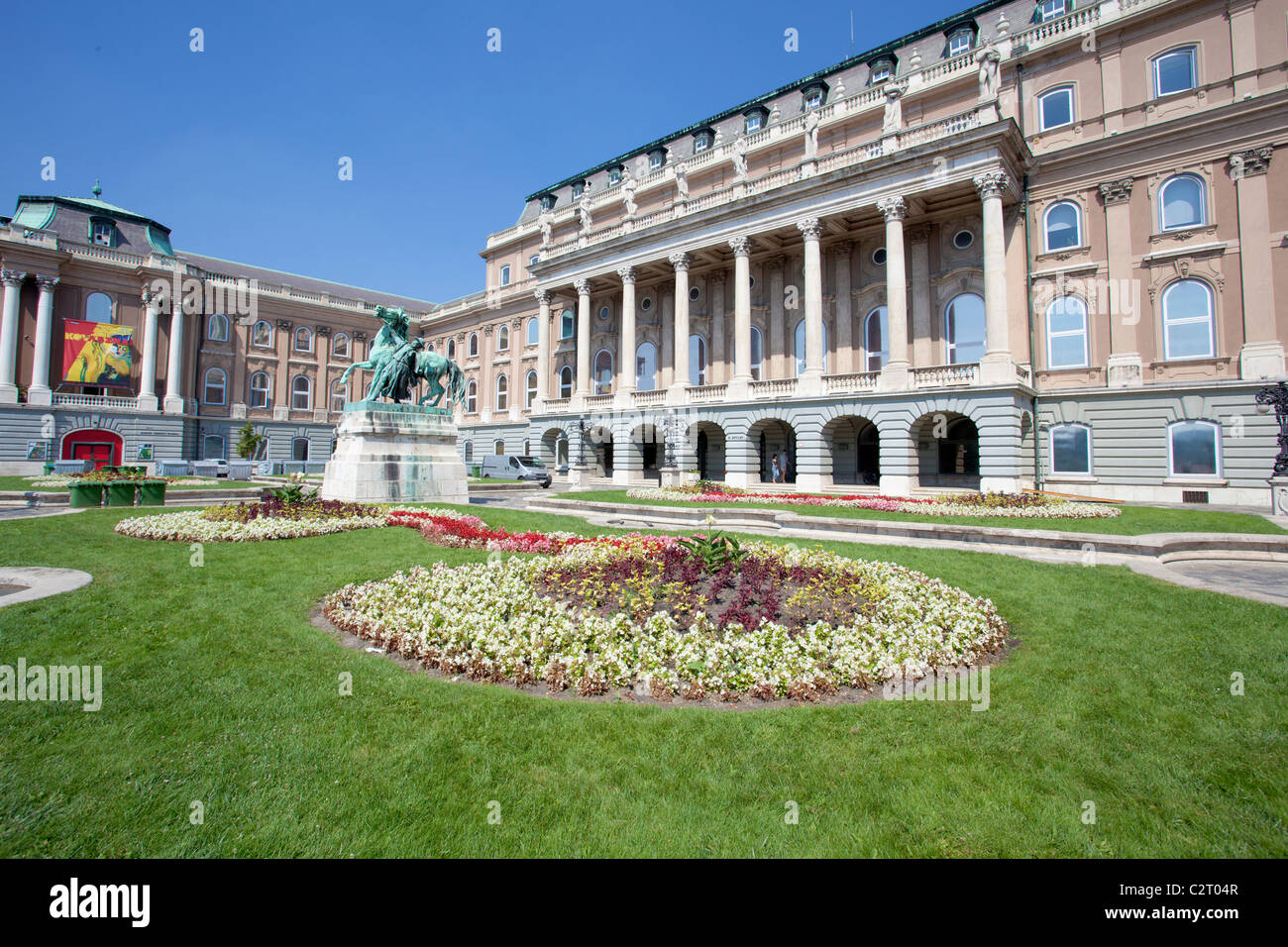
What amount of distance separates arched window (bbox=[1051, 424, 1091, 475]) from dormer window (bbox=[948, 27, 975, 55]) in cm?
2099

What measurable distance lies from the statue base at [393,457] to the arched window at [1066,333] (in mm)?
27244

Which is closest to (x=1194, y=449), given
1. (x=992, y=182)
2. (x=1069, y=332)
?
(x=1069, y=332)

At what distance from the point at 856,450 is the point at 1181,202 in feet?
55.5

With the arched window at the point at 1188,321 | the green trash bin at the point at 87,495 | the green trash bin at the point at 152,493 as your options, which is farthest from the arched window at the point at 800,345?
the green trash bin at the point at 87,495

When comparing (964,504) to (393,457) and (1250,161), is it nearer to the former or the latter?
(393,457)

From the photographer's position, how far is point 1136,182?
25516 millimetres

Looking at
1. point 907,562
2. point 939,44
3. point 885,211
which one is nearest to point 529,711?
point 907,562

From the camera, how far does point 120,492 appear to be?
16531mm

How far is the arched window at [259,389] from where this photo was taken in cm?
4984

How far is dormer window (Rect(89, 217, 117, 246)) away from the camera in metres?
Answer: 43.7

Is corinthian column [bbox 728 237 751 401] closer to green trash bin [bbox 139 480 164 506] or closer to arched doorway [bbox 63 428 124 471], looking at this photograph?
green trash bin [bbox 139 480 164 506]

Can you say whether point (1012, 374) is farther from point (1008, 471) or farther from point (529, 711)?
point (529, 711)
